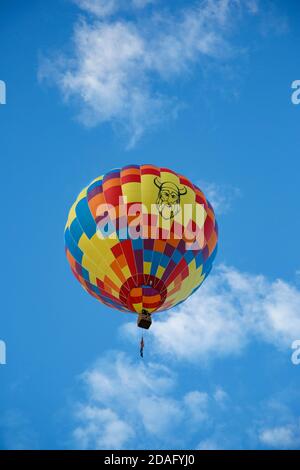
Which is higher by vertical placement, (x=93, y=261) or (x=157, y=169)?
(x=157, y=169)

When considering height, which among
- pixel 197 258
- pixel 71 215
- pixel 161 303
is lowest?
pixel 161 303

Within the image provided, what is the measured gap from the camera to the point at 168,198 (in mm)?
20094

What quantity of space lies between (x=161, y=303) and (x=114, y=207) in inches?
119

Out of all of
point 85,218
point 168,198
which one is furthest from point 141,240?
point 85,218

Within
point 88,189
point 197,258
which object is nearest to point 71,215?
point 88,189

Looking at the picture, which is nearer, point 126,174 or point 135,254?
point 135,254

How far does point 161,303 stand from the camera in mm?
20000

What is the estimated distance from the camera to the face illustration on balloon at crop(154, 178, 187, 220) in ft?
65.1

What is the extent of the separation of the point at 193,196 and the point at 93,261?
11.4 ft

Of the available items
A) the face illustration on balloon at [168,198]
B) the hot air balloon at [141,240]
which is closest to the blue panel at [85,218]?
the hot air balloon at [141,240]

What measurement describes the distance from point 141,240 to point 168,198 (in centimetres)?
150

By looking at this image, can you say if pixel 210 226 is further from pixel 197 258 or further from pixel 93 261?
pixel 93 261

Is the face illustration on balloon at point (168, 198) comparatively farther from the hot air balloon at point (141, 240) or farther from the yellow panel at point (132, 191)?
the yellow panel at point (132, 191)

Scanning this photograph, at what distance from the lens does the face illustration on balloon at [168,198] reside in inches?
781
